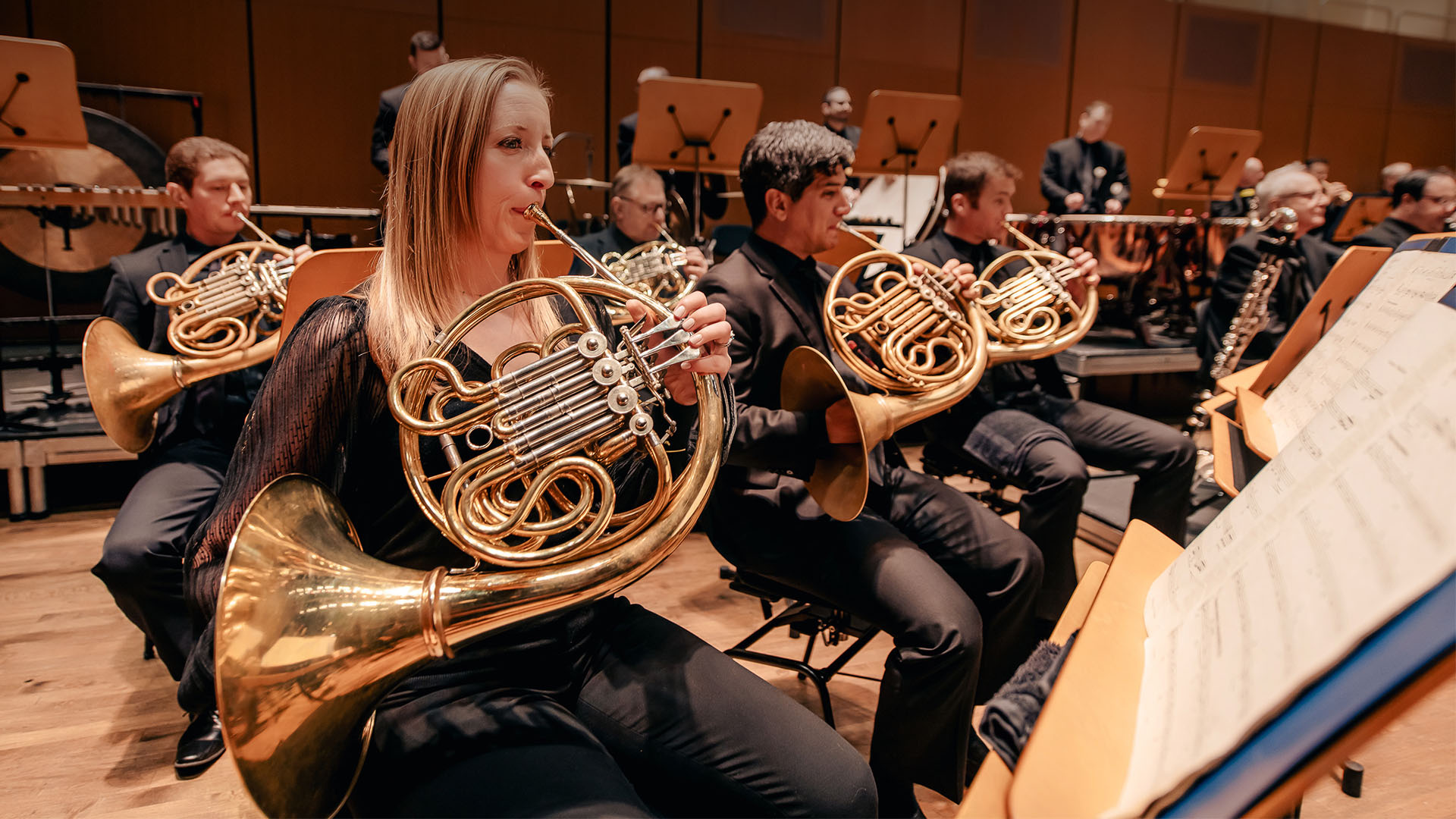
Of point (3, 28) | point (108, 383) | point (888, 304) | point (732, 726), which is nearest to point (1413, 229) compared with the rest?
point (888, 304)

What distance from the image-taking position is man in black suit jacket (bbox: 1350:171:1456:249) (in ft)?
12.7

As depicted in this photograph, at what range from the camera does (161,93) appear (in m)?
5.02

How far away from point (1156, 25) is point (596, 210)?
240 inches

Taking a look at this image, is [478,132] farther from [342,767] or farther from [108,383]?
[108,383]

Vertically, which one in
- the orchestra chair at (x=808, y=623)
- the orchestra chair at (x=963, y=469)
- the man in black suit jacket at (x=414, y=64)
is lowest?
the orchestra chair at (x=808, y=623)

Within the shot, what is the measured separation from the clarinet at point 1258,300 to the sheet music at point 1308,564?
293 cm

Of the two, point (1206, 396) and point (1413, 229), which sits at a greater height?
point (1413, 229)

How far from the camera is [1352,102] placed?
951cm

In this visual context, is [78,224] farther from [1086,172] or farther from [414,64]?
[1086,172]

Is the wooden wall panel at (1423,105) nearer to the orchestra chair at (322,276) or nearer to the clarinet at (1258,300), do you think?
the clarinet at (1258,300)

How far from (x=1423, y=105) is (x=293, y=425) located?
13.0 m

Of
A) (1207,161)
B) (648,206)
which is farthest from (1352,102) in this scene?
(648,206)

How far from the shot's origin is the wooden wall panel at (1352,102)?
9297 millimetres

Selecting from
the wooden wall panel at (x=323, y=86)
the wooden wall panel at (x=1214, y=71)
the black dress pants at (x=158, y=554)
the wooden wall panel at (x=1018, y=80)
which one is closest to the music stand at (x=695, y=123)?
the wooden wall panel at (x=323, y=86)
